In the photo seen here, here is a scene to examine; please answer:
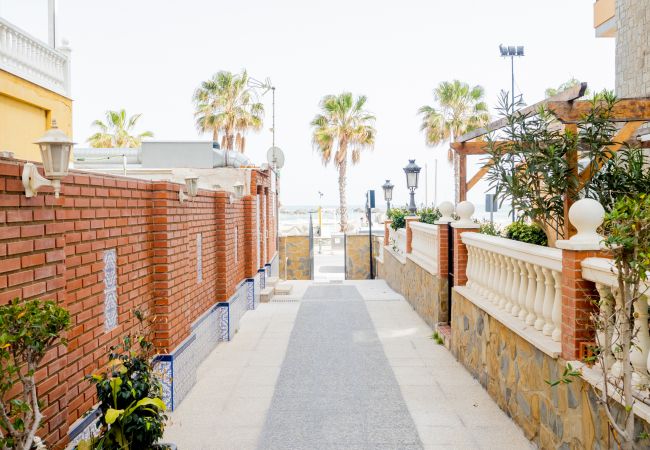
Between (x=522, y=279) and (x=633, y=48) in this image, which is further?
(x=633, y=48)

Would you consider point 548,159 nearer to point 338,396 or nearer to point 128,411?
point 338,396

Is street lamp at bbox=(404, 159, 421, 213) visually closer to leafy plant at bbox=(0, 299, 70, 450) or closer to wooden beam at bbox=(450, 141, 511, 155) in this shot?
wooden beam at bbox=(450, 141, 511, 155)

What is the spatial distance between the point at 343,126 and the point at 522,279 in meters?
28.5

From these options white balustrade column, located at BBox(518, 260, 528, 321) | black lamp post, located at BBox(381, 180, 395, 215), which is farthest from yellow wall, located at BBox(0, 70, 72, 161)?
black lamp post, located at BBox(381, 180, 395, 215)

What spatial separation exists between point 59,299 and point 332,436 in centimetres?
259

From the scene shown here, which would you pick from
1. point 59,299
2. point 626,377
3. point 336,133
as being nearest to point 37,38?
point 59,299

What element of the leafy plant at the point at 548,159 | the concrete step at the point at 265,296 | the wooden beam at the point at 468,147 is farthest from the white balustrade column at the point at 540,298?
the concrete step at the point at 265,296

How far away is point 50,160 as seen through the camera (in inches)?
120

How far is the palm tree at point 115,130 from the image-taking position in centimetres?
2972

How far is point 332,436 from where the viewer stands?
4.73m

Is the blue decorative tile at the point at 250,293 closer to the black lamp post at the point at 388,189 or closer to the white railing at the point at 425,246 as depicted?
the white railing at the point at 425,246

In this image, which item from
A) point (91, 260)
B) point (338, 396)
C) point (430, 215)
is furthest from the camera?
point (430, 215)

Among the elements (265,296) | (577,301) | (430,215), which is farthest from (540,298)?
(265,296)

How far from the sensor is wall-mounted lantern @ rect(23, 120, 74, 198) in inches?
117
